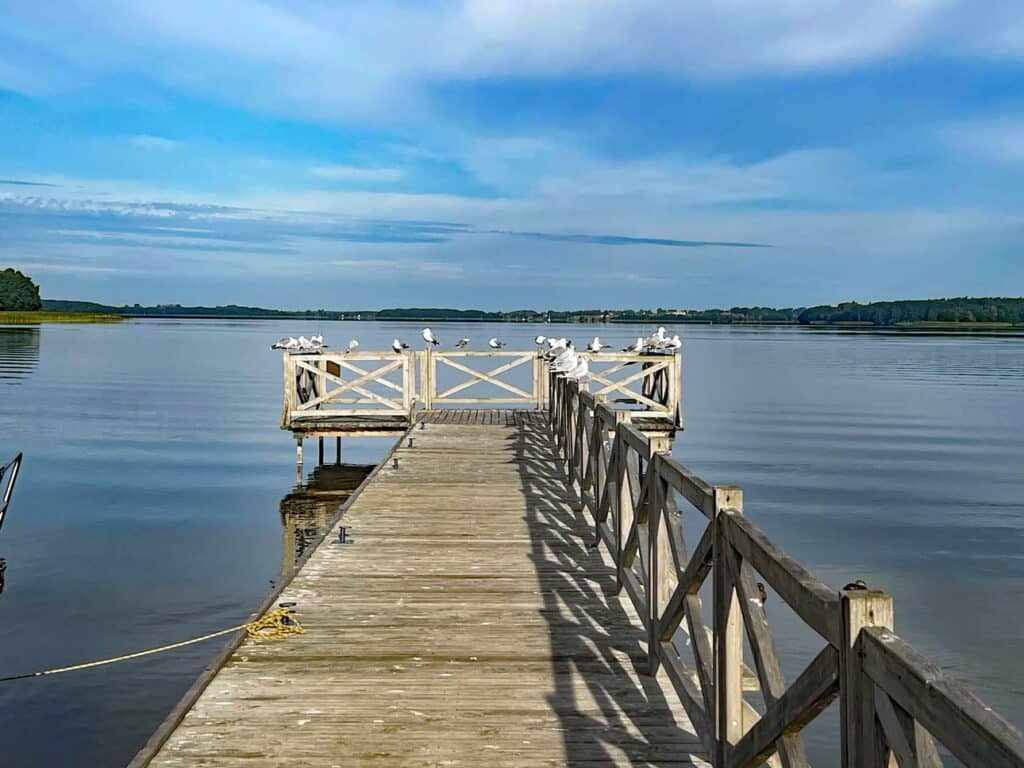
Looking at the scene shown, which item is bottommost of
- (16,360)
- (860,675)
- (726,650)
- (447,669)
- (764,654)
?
(16,360)

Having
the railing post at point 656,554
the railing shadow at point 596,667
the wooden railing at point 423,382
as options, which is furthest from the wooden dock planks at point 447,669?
the wooden railing at point 423,382

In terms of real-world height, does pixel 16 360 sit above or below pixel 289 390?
below

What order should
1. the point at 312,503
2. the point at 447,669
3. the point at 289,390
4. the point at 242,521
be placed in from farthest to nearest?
the point at 289,390, the point at 312,503, the point at 242,521, the point at 447,669

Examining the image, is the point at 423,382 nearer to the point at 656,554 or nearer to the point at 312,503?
the point at 312,503

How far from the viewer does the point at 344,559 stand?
22.6 feet

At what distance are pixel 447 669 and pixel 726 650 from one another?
1696mm

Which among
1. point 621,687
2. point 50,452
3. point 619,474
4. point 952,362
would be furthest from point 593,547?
point 952,362

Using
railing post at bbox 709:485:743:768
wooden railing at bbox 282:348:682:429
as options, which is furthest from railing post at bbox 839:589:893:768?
wooden railing at bbox 282:348:682:429

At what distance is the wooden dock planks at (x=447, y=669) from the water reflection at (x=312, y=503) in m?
4.85

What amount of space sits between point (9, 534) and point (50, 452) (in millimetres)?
8338

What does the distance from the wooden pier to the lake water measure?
7.66ft

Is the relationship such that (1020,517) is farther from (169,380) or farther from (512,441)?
(169,380)

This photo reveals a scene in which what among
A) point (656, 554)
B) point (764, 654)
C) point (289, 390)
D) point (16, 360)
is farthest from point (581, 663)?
point (16, 360)

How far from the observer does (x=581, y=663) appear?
4.74m
